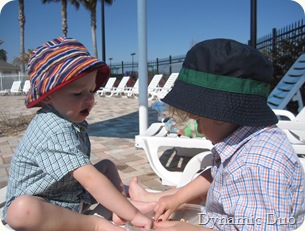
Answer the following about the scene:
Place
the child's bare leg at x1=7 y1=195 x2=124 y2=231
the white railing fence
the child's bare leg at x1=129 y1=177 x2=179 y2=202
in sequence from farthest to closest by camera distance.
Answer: the white railing fence, the child's bare leg at x1=129 y1=177 x2=179 y2=202, the child's bare leg at x1=7 y1=195 x2=124 y2=231

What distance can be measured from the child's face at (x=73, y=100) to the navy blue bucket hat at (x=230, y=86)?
515 millimetres

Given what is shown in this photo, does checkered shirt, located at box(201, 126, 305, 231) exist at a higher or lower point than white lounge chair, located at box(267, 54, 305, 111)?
higher

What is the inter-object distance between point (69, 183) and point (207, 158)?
31.1 inches

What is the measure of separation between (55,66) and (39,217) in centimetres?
62

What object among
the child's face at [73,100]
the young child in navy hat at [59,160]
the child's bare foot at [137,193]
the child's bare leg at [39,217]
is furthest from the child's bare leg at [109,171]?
the child's bare leg at [39,217]

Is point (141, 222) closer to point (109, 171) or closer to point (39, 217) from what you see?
point (39, 217)

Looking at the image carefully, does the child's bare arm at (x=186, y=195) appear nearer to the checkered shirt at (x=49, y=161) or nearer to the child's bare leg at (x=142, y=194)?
the child's bare leg at (x=142, y=194)

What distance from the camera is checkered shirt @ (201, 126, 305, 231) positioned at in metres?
0.78

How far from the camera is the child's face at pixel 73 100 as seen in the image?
1.27m

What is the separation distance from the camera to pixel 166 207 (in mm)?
1229

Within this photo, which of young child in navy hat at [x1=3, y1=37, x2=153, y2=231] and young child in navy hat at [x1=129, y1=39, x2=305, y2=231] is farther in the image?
young child in navy hat at [x1=3, y1=37, x2=153, y2=231]

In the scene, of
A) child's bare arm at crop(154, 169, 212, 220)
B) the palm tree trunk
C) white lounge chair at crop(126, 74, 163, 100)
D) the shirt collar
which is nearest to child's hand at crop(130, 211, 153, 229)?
child's bare arm at crop(154, 169, 212, 220)

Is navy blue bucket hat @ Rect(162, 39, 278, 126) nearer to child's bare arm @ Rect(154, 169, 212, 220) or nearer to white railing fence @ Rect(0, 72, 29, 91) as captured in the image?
child's bare arm @ Rect(154, 169, 212, 220)

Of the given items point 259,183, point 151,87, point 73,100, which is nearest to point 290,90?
point 73,100
